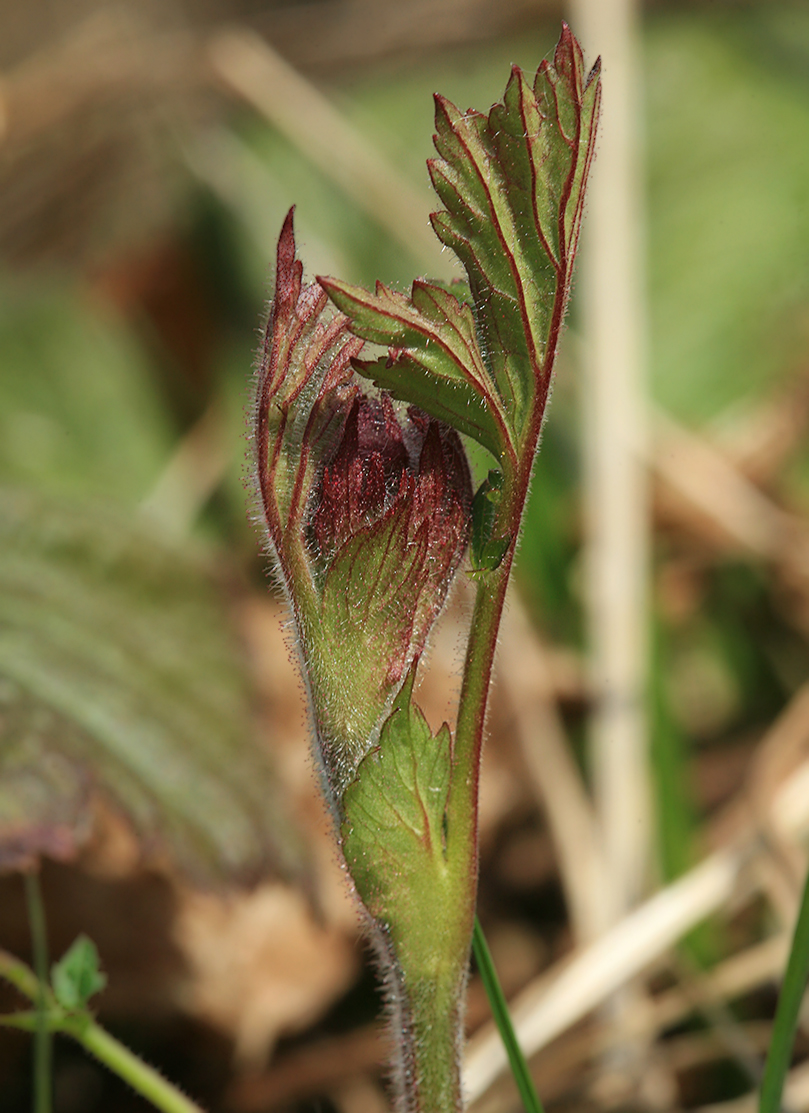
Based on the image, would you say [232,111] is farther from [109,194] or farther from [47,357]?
[47,357]

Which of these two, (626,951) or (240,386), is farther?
(240,386)

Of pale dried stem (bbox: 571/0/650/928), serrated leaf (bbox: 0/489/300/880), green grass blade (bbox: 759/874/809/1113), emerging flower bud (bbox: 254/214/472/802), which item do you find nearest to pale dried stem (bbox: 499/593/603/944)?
pale dried stem (bbox: 571/0/650/928)

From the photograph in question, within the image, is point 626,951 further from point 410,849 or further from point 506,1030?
point 410,849

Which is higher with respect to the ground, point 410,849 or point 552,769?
point 552,769

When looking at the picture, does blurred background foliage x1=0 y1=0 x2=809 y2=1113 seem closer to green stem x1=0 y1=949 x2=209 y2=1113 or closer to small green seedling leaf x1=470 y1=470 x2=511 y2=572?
green stem x1=0 y1=949 x2=209 y2=1113

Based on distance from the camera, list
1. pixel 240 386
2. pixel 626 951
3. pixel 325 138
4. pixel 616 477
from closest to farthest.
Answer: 1. pixel 626 951
2. pixel 616 477
3. pixel 325 138
4. pixel 240 386

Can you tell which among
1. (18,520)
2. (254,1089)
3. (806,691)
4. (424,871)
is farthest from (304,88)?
(424,871)

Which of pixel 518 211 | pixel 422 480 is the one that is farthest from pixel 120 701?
pixel 518 211
